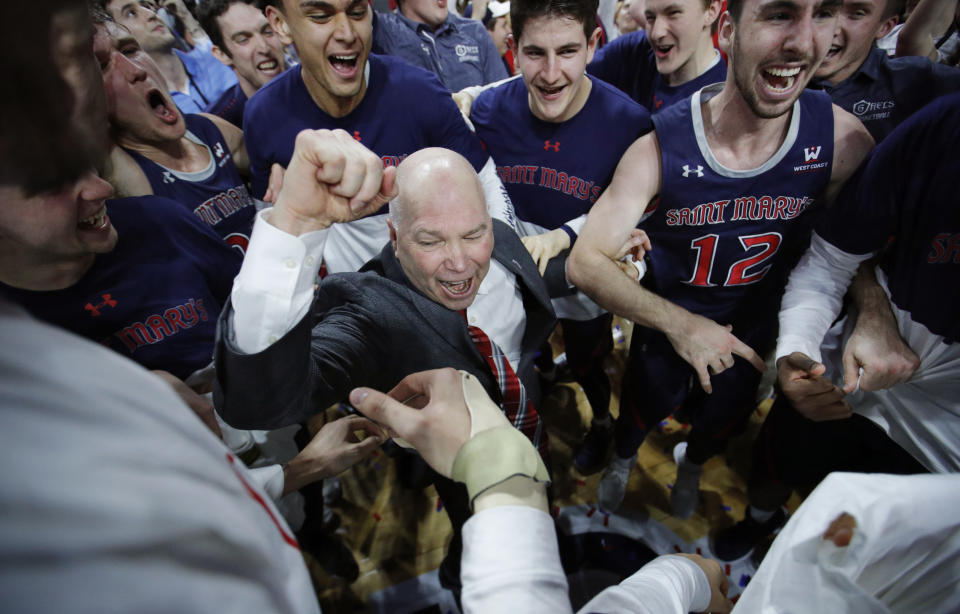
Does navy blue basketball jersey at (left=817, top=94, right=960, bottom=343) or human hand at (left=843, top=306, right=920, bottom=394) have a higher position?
navy blue basketball jersey at (left=817, top=94, right=960, bottom=343)

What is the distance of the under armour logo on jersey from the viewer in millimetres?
1393

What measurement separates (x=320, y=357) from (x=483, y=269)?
1.97 feet

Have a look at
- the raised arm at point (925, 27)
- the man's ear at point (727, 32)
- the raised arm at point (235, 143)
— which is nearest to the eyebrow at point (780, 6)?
the man's ear at point (727, 32)

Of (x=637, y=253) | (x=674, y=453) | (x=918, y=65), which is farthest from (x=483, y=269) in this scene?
(x=918, y=65)

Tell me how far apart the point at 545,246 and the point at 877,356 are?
1.26m

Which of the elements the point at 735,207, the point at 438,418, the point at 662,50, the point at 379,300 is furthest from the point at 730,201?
the point at 438,418

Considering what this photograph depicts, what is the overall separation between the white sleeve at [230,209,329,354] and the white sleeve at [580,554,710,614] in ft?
2.74

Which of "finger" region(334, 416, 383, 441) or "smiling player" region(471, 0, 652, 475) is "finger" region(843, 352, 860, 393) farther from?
"finger" region(334, 416, 383, 441)

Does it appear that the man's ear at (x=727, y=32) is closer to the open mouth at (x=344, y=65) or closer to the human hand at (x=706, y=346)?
the human hand at (x=706, y=346)

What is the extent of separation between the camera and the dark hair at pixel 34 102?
322 mm

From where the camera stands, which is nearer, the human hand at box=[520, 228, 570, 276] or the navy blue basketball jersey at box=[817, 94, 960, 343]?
the navy blue basketball jersey at box=[817, 94, 960, 343]

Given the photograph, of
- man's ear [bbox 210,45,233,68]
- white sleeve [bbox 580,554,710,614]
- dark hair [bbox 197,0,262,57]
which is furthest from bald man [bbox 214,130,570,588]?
man's ear [bbox 210,45,233,68]

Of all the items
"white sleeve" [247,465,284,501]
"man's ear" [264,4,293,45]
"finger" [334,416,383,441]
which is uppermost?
"man's ear" [264,4,293,45]

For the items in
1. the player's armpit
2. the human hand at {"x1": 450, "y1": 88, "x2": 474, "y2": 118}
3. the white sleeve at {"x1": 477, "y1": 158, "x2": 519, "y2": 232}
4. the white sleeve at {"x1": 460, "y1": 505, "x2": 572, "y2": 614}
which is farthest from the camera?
the human hand at {"x1": 450, "y1": 88, "x2": 474, "y2": 118}
